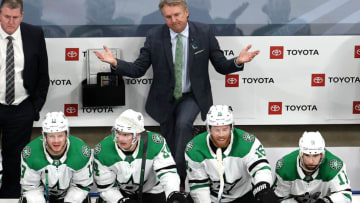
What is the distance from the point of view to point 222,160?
179 inches

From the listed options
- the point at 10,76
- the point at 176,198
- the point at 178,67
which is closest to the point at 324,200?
the point at 176,198

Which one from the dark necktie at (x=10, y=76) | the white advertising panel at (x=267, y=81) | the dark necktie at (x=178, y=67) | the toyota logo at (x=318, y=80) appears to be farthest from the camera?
the toyota logo at (x=318, y=80)

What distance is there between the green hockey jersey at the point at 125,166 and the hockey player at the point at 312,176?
2.53ft

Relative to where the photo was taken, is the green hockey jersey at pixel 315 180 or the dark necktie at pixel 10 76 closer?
the green hockey jersey at pixel 315 180

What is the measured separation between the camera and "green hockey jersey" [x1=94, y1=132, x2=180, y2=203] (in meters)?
4.51

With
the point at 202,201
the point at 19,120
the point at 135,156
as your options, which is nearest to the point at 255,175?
the point at 202,201

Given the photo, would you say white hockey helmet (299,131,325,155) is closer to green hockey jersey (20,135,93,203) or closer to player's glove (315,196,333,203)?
player's glove (315,196,333,203)

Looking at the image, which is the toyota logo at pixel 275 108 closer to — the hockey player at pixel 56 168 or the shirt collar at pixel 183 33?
the shirt collar at pixel 183 33

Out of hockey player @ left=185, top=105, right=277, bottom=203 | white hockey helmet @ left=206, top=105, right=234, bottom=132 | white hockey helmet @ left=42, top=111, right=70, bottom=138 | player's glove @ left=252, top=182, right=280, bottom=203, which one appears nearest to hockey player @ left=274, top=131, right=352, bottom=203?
hockey player @ left=185, top=105, right=277, bottom=203

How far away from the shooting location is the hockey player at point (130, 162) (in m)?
4.44

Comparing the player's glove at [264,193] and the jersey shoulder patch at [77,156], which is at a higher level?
the jersey shoulder patch at [77,156]

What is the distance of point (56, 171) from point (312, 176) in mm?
1744

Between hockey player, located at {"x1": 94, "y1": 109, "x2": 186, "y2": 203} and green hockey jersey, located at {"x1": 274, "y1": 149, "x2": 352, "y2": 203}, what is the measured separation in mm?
754

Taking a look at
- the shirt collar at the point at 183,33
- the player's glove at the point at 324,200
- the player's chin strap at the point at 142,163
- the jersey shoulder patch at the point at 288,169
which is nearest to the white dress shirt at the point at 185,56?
the shirt collar at the point at 183,33
